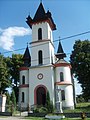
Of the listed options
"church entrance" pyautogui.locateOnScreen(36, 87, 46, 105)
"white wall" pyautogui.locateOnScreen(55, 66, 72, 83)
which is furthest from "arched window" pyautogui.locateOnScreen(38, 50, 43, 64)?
"church entrance" pyautogui.locateOnScreen(36, 87, 46, 105)

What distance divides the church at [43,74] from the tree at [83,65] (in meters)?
4.44

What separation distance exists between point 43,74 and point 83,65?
8.90 metres

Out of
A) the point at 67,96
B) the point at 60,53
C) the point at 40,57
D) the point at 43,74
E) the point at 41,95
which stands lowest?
the point at 67,96

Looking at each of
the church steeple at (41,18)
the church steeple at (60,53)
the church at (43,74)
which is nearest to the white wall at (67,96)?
the church at (43,74)

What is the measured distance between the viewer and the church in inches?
1185

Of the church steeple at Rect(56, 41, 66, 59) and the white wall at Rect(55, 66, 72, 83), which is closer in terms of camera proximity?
the white wall at Rect(55, 66, 72, 83)

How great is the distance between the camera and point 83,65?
118 feet

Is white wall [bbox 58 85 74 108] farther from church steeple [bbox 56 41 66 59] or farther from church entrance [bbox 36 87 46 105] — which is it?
church steeple [bbox 56 41 66 59]

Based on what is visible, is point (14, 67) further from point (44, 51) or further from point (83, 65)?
point (83, 65)

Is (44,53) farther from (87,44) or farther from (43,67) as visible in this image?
(87,44)

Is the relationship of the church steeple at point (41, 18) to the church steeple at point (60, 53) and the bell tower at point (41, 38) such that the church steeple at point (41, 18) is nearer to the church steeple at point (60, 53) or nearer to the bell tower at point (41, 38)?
the bell tower at point (41, 38)

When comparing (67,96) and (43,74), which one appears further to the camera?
(43,74)

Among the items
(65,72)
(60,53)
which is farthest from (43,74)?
(60,53)

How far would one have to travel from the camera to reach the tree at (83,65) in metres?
35.4
